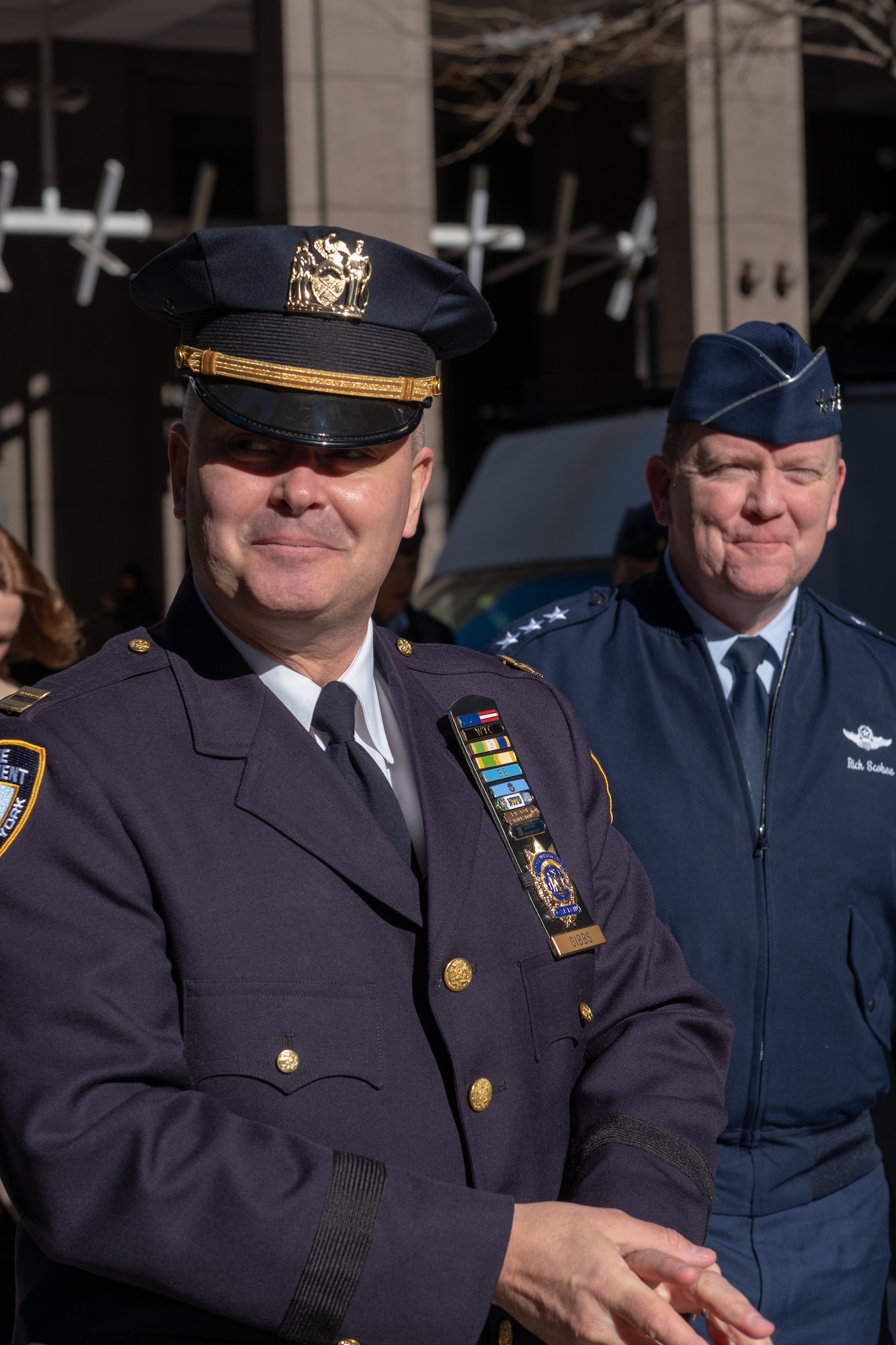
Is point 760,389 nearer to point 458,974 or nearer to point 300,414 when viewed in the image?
point 300,414

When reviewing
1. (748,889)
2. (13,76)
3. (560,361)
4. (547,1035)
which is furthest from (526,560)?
(560,361)

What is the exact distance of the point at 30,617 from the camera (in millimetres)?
4520

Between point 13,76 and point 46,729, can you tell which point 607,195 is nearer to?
point 13,76

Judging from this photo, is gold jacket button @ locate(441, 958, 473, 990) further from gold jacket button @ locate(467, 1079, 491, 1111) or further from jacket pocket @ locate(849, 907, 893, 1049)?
jacket pocket @ locate(849, 907, 893, 1049)

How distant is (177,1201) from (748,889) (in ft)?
4.87

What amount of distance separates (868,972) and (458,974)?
4.14 feet

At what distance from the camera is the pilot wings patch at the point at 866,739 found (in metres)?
2.99

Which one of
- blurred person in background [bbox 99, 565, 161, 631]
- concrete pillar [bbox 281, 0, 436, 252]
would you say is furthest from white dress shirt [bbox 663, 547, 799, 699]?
blurred person in background [bbox 99, 565, 161, 631]

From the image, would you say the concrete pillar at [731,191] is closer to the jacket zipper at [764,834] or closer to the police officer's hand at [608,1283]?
the jacket zipper at [764,834]

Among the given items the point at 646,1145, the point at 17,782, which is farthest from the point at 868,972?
the point at 17,782

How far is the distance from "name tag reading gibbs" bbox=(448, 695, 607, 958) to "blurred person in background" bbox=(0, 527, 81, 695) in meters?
2.52

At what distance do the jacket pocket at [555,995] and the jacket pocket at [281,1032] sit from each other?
0.81 ft

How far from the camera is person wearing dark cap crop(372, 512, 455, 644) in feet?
19.7

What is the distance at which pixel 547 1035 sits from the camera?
1997mm
